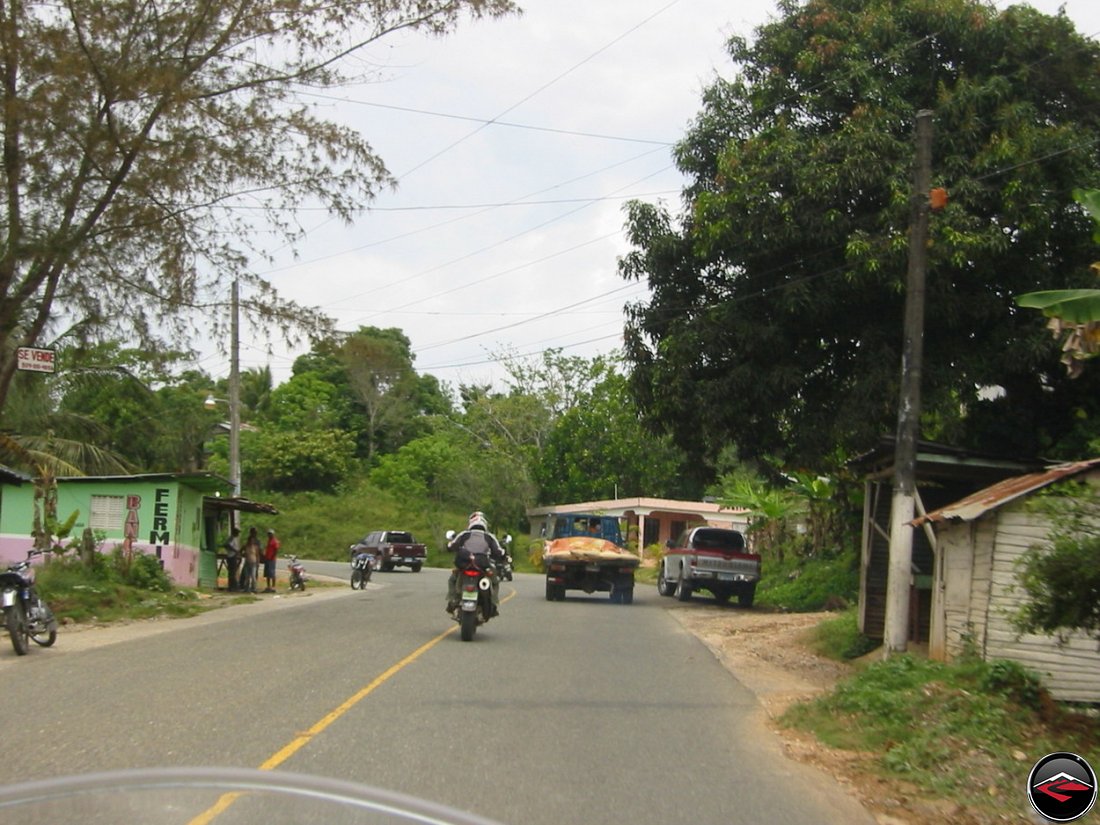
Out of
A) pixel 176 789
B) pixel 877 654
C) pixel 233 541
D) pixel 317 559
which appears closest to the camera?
pixel 176 789

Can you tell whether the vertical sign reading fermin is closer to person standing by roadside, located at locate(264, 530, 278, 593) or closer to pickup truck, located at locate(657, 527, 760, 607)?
person standing by roadside, located at locate(264, 530, 278, 593)

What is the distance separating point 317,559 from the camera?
60812mm

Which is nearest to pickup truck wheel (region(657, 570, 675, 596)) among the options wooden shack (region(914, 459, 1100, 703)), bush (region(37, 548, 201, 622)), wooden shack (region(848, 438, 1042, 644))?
bush (region(37, 548, 201, 622))

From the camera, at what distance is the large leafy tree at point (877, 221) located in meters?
20.1

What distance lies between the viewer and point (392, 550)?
4675cm

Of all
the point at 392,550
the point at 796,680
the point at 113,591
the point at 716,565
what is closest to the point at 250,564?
the point at 113,591

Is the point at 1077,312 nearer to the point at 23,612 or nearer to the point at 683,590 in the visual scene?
the point at 23,612

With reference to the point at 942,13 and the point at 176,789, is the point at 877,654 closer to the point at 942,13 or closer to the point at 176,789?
the point at 942,13

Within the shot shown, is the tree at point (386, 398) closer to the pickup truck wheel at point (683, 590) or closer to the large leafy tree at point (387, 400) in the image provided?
the large leafy tree at point (387, 400)

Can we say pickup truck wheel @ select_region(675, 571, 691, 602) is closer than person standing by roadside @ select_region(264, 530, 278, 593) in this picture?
Yes

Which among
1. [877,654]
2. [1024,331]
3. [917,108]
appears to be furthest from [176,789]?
[917,108]

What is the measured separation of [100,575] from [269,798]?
2289 centimetres

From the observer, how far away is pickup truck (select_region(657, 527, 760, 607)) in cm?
2959

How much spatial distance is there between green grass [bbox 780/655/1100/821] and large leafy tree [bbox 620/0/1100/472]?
28.7 ft
